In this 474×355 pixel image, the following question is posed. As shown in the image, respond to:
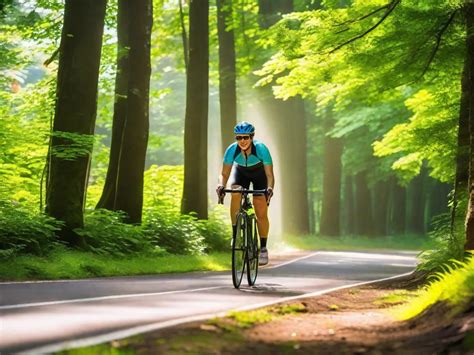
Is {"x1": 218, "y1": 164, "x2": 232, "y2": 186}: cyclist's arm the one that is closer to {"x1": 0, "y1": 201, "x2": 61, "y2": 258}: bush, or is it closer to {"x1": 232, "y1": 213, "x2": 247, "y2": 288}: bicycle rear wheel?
{"x1": 232, "y1": 213, "x2": 247, "y2": 288}: bicycle rear wheel

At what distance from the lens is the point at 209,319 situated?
7.07 meters

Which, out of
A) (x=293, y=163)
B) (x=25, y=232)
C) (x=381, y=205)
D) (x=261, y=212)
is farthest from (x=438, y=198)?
(x=261, y=212)

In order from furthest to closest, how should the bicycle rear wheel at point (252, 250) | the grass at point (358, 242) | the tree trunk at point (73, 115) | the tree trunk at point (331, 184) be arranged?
the tree trunk at point (331, 184)
the grass at point (358, 242)
the tree trunk at point (73, 115)
the bicycle rear wheel at point (252, 250)

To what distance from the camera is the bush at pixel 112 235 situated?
15.3m

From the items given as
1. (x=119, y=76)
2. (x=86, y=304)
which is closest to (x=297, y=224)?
(x=119, y=76)

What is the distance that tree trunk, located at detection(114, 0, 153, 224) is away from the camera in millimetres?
18188

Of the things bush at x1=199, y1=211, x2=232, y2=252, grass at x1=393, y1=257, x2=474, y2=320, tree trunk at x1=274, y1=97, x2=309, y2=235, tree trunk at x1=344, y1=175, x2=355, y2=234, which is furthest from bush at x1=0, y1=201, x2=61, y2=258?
tree trunk at x1=344, y1=175, x2=355, y2=234

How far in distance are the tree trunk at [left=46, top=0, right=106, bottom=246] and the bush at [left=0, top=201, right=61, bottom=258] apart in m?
0.60

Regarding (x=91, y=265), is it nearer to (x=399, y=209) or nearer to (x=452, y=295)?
(x=452, y=295)

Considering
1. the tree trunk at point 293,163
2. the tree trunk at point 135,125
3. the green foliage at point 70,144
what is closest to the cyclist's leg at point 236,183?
the green foliage at point 70,144

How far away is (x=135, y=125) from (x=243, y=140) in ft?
26.4

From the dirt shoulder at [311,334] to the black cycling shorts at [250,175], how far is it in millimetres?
2844

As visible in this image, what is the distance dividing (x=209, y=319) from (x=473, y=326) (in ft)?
7.65

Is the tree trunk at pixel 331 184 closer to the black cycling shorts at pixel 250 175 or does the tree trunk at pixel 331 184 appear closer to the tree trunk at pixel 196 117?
the tree trunk at pixel 196 117
